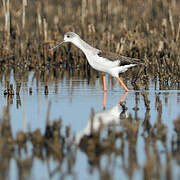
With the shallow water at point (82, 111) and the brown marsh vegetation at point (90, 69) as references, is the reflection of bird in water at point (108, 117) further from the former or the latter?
the brown marsh vegetation at point (90, 69)

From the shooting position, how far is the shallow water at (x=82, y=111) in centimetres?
484

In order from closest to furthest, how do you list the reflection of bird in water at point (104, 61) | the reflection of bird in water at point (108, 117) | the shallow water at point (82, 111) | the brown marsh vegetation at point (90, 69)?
the shallow water at point (82, 111)
the brown marsh vegetation at point (90, 69)
the reflection of bird in water at point (108, 117)
the reflection of bird in water at point (104, 61)

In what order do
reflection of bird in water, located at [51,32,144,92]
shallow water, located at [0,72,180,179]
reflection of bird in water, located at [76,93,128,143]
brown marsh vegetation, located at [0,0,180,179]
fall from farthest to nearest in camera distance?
reflection of bird in water, located at [51,32,144,92] → reflection of bird in water, located at [76,93,128,143] → brown marsh vegetation, located at [0,0,180,179] → shallow water, located at [0,72,180,179]

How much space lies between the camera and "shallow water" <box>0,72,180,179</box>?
15.9 feet

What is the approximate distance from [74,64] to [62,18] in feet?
17.8

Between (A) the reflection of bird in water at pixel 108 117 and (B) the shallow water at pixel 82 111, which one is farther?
(A) the reflection of bird in water at pixel 108 117

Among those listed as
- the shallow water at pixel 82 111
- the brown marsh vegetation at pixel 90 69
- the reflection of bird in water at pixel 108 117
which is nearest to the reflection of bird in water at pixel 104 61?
the shallow water at pixel 82 111

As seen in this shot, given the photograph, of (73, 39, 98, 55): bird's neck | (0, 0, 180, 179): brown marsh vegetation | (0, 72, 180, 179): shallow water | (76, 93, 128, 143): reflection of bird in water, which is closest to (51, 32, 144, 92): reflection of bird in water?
(73, 39, 98, 55): bird's neck

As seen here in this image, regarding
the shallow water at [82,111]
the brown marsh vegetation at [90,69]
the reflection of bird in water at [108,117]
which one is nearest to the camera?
the shallow water at [82,111]

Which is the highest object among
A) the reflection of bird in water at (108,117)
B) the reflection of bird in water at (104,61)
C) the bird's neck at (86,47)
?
the bird's neck at (86,47)

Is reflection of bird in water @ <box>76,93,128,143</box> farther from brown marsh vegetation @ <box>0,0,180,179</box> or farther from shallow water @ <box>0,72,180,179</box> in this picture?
brown marsh vegetation @ <box>0,0,180,179</box>

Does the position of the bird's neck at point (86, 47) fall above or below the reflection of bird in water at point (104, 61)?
above

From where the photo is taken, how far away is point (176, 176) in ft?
14.8

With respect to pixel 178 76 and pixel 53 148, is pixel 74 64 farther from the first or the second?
pixel 53 148
